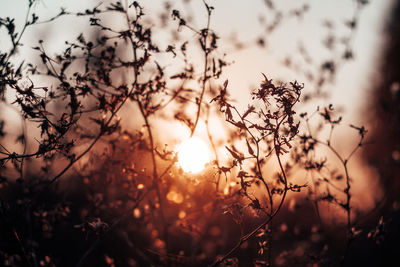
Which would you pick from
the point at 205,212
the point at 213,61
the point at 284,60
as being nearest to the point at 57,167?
the point at 205,212

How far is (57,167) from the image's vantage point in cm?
418

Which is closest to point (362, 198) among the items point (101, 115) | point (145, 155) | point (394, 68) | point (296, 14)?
point (296, 14)

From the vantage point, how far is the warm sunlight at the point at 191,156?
2.62 meters

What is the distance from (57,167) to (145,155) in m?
1.73

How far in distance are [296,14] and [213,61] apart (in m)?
2.47

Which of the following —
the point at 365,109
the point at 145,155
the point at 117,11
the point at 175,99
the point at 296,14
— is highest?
the point at 365,109

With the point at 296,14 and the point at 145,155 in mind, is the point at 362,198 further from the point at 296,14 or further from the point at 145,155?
the point at 145,155

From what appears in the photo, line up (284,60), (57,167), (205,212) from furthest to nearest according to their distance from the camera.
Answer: (284,60) → (57,167) → (205,212)

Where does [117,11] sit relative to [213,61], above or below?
above

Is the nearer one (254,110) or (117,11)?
(254,110)

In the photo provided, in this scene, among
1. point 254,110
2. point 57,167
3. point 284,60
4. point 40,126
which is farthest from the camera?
point 284,60

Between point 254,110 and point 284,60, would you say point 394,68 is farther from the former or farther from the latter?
point 254,110

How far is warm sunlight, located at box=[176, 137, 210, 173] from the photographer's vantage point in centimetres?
262

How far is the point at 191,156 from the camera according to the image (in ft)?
9.12
